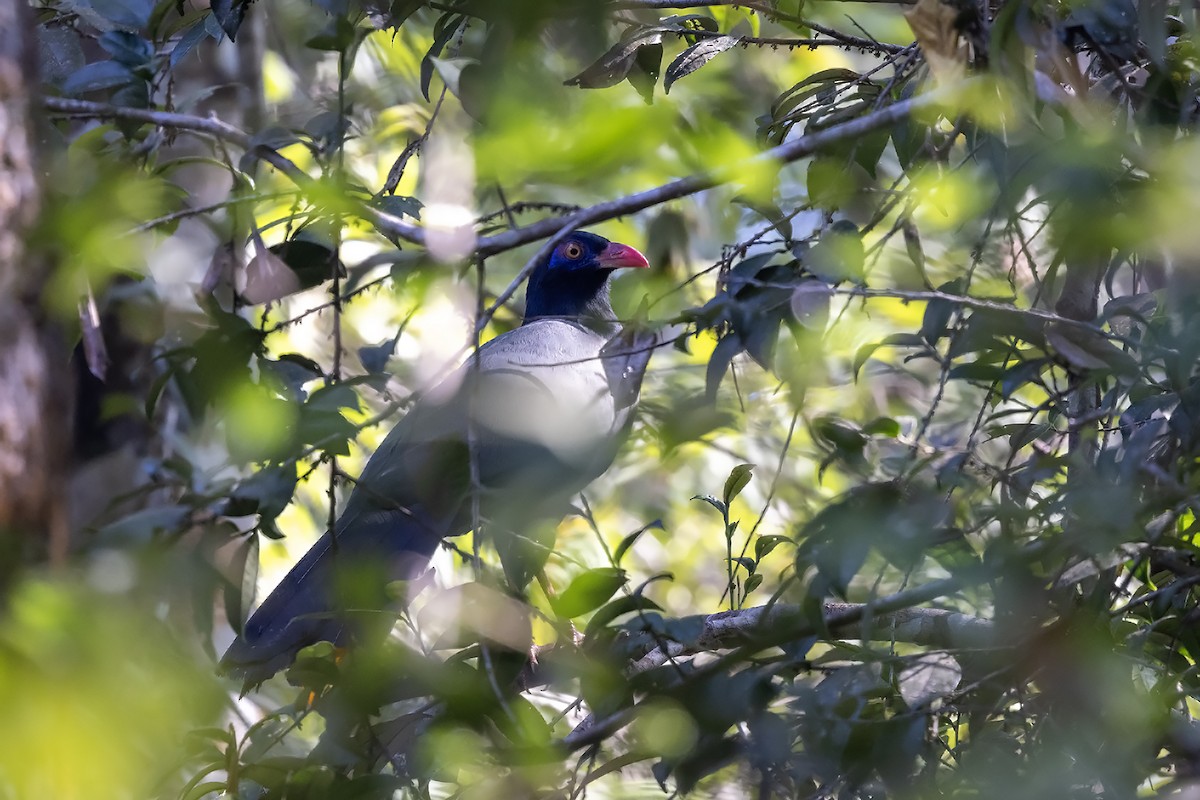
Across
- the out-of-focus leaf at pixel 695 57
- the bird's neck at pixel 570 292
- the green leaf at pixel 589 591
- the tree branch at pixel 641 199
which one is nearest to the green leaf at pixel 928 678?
the green leaf at pixel 589 591

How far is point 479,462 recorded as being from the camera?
12.5ft

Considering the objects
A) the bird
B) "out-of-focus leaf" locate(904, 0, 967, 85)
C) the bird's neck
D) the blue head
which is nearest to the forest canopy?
"out-of-focus leaf" locate(904, 0, 967, 85)

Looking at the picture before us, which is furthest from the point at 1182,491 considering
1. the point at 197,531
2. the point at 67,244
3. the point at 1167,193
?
the point at 197,531

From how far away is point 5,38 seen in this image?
2.16 meters

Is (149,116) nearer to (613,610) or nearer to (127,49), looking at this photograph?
(127,49)

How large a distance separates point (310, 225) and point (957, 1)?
1541mm

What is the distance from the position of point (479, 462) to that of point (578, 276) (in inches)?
92.9

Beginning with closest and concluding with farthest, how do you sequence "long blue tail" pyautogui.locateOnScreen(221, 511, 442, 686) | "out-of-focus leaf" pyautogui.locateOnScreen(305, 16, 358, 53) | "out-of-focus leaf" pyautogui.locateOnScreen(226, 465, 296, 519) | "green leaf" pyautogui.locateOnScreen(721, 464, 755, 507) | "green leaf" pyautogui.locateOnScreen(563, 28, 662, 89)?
1. "long blue tail" pyautogui.locateOnScreen(221, 511, 442, 686)
2. "out-of-focus leaf" pyautogui.locateOnScreen(305, 16, 358, 53)
3. "out-of-focus leaf" pyautogui.locateOnScreen(226, 465, 296, 519)
4. "green leaf" pyautogui.locateOnScreen(721, 464, 755, 507)
5. "green leaf" pyautogui.locateOnScreen(563, 28, 662, 89)

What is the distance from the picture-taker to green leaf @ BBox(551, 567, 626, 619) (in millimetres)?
1760

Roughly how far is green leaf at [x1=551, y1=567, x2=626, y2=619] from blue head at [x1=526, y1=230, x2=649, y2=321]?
3919 mm

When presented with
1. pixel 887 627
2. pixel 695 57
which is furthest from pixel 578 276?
pixel 887 627

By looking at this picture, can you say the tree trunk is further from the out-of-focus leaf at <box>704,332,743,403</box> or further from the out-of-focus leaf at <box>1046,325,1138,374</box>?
the out-of-focus leaf at <box>1046,325,1138,374</box>

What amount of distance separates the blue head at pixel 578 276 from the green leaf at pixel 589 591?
3.92 meters

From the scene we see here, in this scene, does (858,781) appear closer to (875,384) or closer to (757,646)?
(757,646)
